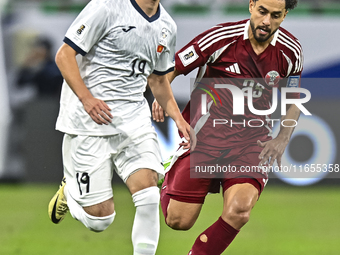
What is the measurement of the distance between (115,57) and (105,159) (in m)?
0.70

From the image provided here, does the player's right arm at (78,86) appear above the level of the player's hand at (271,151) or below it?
A: above

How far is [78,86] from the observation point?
3664 mm

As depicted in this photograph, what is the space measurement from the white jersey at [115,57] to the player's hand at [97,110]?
5.0 inches

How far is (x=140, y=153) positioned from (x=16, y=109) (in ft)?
16.0

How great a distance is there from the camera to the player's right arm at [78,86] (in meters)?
3.65

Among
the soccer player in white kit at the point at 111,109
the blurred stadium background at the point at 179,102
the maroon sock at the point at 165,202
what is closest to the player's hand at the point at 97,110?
the soccer player in white kit at the point at 111,109

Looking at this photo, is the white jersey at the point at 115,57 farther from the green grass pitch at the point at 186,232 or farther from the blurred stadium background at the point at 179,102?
the blurred stadium background at the point at 179,102

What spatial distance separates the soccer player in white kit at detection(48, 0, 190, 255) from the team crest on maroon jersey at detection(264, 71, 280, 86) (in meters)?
0.79

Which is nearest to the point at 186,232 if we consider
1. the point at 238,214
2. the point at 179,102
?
the point at 238,214

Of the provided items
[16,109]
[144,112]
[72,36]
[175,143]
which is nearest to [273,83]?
[144,112]

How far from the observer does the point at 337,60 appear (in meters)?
8.24

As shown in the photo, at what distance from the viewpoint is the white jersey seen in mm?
3684

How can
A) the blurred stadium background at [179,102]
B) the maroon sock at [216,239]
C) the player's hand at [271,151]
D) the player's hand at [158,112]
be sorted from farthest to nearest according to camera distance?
1. the blurred stadium background at [179,102]
2. the player's hand at [158,112]
3. the player's hand at [271,151]
4. the maroon sock at [216,239]

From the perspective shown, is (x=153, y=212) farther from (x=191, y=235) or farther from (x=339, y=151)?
(x=339, y=151)
